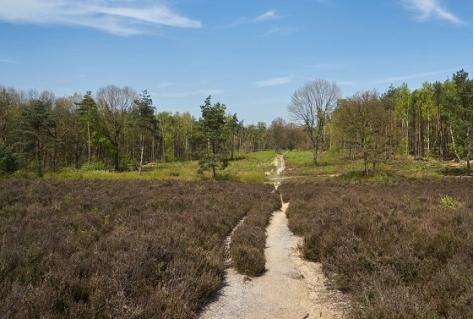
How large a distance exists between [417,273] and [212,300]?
3.79 meters

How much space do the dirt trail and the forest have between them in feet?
82.7

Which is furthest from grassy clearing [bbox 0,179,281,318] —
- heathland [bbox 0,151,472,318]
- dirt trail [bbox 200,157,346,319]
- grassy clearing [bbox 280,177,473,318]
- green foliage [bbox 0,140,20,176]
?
green foliage [bbox 0,140,20,176]

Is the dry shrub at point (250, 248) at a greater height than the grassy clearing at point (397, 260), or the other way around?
the grassy clearing at point (397, 260)

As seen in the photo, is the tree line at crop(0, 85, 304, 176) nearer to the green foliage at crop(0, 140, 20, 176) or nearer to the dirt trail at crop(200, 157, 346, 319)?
the green foliage at crop(0, 140, 20, 176)

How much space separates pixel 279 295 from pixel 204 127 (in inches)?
1117

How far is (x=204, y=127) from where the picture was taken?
33750 millimetres

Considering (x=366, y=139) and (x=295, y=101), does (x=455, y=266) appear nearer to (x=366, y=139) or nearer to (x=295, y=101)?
(x=366, y=139)

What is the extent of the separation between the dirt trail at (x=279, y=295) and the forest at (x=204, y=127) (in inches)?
992

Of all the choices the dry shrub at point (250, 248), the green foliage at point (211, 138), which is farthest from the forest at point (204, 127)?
the dry shrub at point (250, 248)

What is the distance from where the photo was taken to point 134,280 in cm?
546

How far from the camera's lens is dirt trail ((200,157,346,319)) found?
5566 mm

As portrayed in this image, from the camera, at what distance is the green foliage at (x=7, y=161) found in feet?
120

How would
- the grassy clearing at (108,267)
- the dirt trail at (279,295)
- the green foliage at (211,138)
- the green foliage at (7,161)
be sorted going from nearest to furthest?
the grassy clearing at (108,267) < the dirt trail at (279,295) < the green foliage at (211,138) < the green foliage at (7,161)

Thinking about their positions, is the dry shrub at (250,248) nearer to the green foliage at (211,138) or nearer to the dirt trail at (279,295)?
the dirt trail at (279,295)
